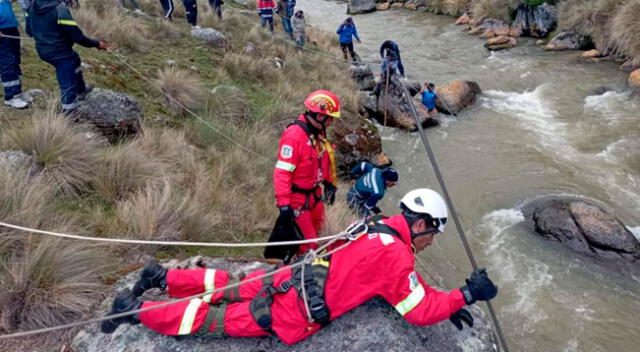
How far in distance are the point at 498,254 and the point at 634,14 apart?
1077cm

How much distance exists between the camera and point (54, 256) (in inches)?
123

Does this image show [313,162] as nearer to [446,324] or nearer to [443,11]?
[446,324]

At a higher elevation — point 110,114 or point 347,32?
point 347,32

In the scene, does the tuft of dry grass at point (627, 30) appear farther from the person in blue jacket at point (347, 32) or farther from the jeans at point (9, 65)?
the jeans at point (9, 65)

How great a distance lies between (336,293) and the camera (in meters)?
2.83

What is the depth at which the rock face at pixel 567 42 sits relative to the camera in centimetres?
1455

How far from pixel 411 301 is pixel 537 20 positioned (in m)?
17.4

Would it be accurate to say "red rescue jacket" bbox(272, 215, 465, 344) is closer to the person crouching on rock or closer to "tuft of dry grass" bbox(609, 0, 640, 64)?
the person crouching on rock

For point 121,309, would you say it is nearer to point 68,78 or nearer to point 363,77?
point 68,78

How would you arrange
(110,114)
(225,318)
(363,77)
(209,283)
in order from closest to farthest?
(225,318)
(209,283)
(110,114)
(363,77)

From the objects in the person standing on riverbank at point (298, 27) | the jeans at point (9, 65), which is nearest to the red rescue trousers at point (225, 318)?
the jeans at point (9, 65)

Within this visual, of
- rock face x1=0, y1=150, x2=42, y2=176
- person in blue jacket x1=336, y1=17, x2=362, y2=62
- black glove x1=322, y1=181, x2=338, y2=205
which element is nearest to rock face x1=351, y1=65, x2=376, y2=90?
person in blue jacket x1=336, y1=17, x2=362, y2=62

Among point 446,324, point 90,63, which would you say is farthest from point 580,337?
point 90,63

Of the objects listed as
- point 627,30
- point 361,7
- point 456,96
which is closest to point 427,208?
point 456,96
